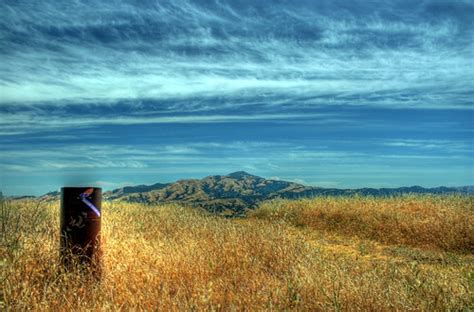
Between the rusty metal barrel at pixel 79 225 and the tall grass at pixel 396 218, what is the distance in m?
4.62

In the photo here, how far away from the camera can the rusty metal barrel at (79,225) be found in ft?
19.5

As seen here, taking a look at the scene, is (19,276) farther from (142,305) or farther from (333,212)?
(333,212)

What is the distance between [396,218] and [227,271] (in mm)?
8674

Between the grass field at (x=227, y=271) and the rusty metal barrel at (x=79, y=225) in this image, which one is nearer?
the grass field at (x=227, y=271)

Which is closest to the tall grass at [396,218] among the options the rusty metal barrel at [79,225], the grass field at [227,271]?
the grass field at [227,271]

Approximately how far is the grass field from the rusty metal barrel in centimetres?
21

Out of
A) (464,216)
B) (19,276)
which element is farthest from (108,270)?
(464,216)

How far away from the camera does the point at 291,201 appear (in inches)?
747

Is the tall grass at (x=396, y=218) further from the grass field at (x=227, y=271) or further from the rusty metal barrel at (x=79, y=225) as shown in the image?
the rusty metal barrel at (x=79, y=225)

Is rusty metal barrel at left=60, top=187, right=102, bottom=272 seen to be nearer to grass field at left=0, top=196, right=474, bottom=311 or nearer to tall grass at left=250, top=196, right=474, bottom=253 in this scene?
grass field at left=0, top=196, right=474, bottom=311

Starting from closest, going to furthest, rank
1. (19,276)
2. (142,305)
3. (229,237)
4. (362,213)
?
(142,305) → (19,276) → (229,237) → (362,213)

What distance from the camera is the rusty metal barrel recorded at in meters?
5.95

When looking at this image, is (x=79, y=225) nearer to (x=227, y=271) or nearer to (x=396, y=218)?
(x=227, y=271)

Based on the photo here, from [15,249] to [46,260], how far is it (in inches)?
20.8
